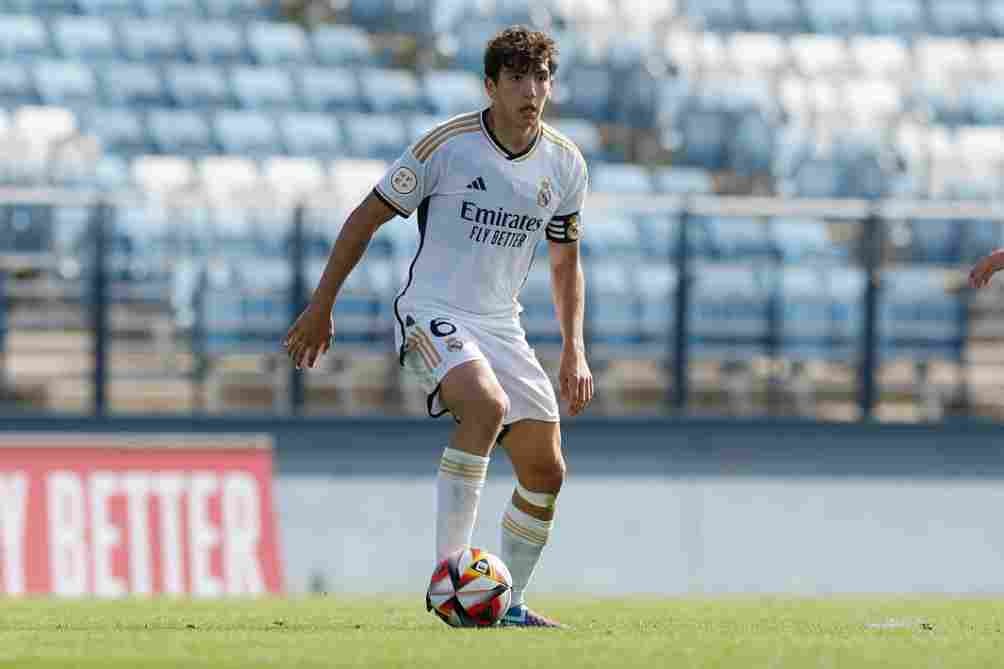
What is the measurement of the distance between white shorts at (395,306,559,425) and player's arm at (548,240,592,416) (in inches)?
4.6

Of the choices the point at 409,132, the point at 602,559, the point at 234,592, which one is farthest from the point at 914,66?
the point at 234,592

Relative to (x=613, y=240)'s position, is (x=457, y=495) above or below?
below

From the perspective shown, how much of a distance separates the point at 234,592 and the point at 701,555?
3021 millimetres

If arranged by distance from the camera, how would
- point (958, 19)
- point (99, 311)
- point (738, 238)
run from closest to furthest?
point (99, 311) < point (738, 238) < point (958, 19)

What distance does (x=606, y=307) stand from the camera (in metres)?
13.4

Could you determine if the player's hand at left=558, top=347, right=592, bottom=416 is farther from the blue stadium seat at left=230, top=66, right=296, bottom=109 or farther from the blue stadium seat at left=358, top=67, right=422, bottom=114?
the blue stadium seat at left=230, top=66, right=296, bottom=109

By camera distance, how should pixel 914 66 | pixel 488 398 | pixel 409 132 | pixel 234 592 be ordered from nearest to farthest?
1. pixel 488 398
2. pixel 234 592
3. pixel 409 132
4. pixel 914 66

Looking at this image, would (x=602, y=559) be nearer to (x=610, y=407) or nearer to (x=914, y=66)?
(x=610, y=407)

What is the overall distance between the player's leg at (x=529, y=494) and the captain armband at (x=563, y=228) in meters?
0.69

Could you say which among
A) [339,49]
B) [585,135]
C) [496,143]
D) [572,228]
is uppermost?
[339,49]

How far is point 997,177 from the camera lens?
56.9ft

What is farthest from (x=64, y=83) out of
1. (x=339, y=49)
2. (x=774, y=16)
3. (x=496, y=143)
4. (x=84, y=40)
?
(x=496, y=143)

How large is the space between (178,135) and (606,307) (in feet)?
15.1

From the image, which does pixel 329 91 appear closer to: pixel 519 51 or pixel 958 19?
pixel 958 19
